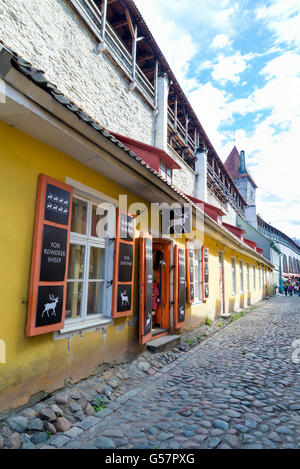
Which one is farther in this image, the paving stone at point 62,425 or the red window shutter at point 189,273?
the red window shutter at point 189,273

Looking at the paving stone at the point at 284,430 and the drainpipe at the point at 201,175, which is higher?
the drainpipe at the point at 201,175

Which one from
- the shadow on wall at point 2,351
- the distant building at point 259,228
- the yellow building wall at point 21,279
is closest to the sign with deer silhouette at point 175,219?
the yellow building wall at point 21,279

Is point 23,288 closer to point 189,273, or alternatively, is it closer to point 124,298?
point 124,298

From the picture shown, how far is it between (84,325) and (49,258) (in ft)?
3.55

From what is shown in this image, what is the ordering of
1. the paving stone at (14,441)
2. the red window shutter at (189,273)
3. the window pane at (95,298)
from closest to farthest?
the paving stone at (14,441) < the window pane at (95,298) < the red window shutter at (189,273)

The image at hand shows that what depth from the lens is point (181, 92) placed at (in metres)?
13.6

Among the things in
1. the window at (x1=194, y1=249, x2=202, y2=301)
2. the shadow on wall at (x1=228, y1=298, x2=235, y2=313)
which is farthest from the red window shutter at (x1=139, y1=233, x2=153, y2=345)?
the shadow on wall at (x1=228, y1=298, x2=235, y2=313)

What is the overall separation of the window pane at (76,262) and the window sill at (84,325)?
0.59 m

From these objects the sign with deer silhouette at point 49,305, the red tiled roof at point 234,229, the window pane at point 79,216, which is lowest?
the sign with deer silhouette at point 49,305

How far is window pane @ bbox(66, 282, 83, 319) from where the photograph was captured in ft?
11.9

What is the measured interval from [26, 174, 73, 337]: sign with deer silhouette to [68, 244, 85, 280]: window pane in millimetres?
411

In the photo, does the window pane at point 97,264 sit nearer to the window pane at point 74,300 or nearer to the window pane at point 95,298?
the window pane at point 95,298

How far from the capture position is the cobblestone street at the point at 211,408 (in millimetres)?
2413
